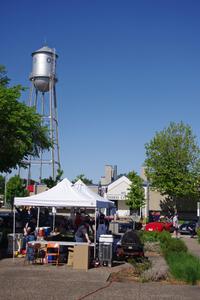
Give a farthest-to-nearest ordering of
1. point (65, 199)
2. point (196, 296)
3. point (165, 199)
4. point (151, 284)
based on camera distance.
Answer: point (165, 199) → point (65, 199) → point (151, 284) → point (196, 296)

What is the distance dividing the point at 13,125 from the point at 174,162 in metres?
29.9

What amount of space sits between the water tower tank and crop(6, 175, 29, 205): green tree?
20.9m

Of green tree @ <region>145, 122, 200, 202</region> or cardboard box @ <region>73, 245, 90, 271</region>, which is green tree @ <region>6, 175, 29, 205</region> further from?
cardboard box @ <region>73, 245, 90, 271</region>

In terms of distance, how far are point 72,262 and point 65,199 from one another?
2.41 meters

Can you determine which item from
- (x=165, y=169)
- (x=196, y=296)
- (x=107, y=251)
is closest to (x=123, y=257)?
(x=107, y=251)

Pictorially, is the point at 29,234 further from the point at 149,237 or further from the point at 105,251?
the point at 149,237

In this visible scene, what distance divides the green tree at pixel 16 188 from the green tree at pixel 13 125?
45.2 m

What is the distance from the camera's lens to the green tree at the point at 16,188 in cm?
7904

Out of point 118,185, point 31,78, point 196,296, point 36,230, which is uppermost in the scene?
point 31,78

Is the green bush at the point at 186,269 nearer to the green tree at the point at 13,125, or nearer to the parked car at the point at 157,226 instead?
the green tree at the point at 13,125

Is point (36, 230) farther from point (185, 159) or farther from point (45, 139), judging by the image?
point (185, 159)

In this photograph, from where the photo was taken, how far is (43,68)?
5697 cm

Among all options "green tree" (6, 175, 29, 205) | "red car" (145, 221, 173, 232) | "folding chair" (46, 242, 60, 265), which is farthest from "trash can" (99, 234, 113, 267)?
"green tree" (6, 175, 29, 205)

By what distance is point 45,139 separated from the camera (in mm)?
32906
